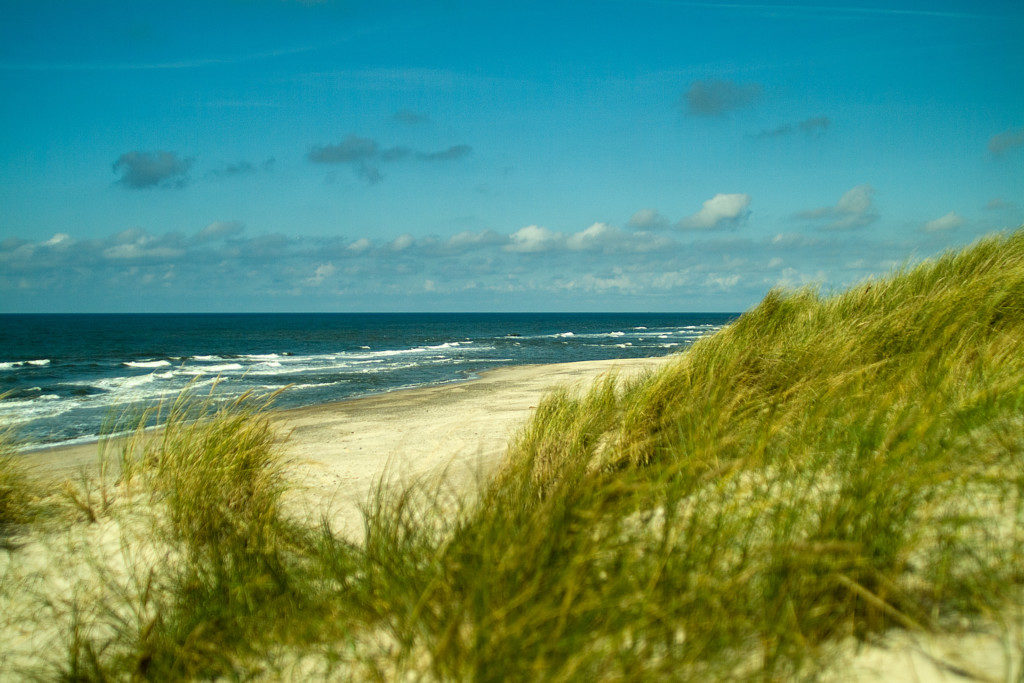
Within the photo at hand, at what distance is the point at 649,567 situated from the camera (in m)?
2.24

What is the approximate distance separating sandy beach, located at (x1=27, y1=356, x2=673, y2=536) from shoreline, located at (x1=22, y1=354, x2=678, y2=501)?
0.04ft

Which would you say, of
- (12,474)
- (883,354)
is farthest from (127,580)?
(883,354)

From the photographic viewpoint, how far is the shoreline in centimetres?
610

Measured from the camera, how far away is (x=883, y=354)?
531 centimetres

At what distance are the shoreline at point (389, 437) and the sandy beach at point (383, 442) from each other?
1 centimetres

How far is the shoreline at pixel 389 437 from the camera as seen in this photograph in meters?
6.10

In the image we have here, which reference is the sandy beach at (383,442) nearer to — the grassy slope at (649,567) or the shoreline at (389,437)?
the shoreline at (389,437)

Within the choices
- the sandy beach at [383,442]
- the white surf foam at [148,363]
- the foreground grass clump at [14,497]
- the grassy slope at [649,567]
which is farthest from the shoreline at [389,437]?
the white surf foam at [148,363]

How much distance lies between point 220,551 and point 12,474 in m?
3.12

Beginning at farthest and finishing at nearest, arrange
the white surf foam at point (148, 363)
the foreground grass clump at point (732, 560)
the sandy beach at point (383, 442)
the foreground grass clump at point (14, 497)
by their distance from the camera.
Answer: the white surf foam at point (148, 363), the sandy beach at point (383, 442), the foreground grass clump at point (14, 497), the foreground grass clump at point (732, 560)

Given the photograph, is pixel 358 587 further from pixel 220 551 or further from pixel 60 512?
pixel 60 512

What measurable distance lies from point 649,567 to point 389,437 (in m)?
7.09

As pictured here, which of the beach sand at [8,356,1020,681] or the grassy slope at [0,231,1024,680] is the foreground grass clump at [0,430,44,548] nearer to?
the beach sand at [8,356,1020,681]

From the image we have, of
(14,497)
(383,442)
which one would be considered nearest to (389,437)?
(383,442)
